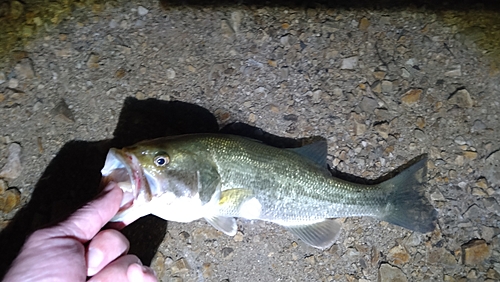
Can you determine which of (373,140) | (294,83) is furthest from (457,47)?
(294,83)

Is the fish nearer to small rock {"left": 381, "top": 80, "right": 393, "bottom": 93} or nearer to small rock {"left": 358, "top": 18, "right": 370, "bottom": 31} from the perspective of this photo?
small rock {"left": 381, "top": 80, "right": 393, "bottom": 93}

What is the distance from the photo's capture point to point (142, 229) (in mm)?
3104

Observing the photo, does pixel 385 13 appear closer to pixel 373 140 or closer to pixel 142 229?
pixel 373 140

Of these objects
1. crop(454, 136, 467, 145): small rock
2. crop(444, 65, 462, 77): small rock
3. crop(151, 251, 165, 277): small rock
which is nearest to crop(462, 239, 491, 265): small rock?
crop(454, 136, 467, 145): small rock

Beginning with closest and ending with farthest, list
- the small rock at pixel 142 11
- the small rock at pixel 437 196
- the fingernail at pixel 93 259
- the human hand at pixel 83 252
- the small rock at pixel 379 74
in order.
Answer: the human hand at pixel 83 252 < the fingernail at pixel 93 259 < the small rock at pixel 437 196 < the small rock at pixel 379 74 < the small rock at pixel 142 11

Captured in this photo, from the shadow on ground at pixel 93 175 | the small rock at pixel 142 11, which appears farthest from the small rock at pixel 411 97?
the small rock at pixel 142 11

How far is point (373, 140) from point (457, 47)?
1.21 meters

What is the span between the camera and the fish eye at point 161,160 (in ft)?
7.98

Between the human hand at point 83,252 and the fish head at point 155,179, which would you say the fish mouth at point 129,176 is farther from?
the human hand at point 83,252

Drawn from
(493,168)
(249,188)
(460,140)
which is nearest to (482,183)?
(493,168)

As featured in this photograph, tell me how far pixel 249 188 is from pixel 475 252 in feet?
6.48

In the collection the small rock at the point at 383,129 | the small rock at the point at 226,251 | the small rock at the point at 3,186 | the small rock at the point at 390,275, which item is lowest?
the small rock at the point at 390,275

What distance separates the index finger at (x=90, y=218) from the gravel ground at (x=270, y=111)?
956 millimetres

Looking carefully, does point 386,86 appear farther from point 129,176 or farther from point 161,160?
point 129,176
